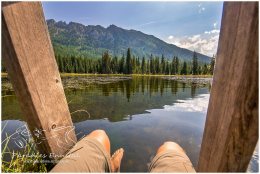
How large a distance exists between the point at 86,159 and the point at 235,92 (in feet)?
3.82

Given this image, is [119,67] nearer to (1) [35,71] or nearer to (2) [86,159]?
(2) [86,159]

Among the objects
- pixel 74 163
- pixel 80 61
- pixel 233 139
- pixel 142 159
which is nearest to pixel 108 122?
pixel 142 159

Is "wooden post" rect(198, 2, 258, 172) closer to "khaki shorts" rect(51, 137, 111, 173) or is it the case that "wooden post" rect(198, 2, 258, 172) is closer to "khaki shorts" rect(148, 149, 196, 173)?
"khaki shorts" rect(148, 149, 196, 173)

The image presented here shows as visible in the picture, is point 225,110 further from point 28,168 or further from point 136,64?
point 136,64

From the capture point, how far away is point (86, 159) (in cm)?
152

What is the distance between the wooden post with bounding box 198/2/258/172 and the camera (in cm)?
78

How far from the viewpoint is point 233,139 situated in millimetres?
941

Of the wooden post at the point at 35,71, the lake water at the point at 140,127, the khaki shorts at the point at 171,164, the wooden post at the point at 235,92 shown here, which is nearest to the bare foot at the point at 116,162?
the khaki shorts at the point at 171,164

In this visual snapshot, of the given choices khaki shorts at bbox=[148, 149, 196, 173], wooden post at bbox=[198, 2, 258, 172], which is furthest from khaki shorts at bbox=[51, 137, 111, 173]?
wooden post at bbox=[198, 2, 258, 172]

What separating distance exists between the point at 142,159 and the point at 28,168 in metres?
3.10

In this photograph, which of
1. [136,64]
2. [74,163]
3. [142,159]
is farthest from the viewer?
[136,64]

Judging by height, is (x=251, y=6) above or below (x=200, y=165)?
above

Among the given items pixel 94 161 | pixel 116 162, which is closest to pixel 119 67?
pixel 116 162

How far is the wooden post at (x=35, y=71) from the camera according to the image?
1.08m
